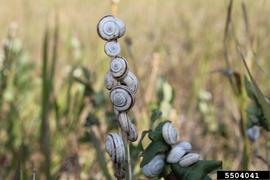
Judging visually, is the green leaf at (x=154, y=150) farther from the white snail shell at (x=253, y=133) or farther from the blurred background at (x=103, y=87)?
the white snail shell at (x=253, y=133)

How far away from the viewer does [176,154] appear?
1.78 ft

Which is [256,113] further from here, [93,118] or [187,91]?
[187,91]

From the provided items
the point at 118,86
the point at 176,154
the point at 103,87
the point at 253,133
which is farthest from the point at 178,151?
the point at 103,87

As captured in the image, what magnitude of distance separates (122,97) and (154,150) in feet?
0.33

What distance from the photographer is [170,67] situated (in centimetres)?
253

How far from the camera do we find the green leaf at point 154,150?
0.56m

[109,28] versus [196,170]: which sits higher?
[109,28]

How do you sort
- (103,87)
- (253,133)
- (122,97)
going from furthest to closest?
(103,87) → (253,133) → (122,97)

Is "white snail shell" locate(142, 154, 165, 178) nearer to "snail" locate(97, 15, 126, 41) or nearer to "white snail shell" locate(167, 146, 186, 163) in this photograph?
"white snail shell" locate(167, 146, 186, 163)

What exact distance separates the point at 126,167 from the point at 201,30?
2846mm

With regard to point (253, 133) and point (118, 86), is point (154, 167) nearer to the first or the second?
point (118, 86)

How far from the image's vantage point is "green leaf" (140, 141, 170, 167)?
556 mm

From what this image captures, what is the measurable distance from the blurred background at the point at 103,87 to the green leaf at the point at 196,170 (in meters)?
0.13

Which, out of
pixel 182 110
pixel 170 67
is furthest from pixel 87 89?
pixel 170 67
